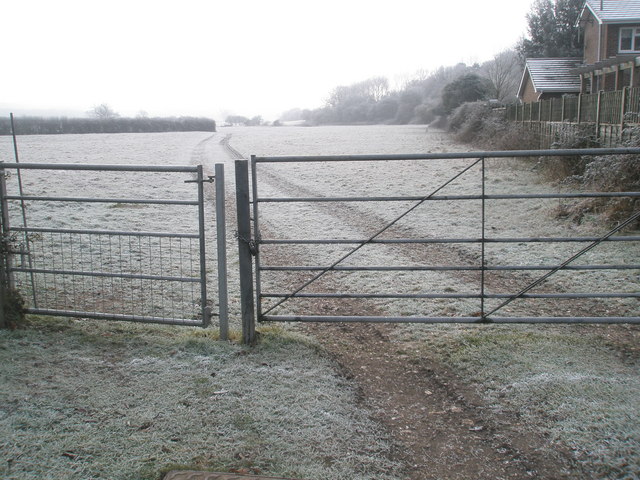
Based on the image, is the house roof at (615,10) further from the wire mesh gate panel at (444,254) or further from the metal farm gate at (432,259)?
the metal farm gate at (432,259)

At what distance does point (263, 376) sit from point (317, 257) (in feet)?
13.9

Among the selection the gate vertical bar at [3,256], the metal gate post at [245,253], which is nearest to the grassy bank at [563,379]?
the metal gate post at [245,253]

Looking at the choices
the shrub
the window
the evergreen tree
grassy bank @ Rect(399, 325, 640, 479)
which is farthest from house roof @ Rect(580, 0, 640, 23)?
grassy bank @ Rect(399, 325, 640, 479)

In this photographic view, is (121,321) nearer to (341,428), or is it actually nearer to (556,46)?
(341,428)

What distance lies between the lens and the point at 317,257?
8.73 meters

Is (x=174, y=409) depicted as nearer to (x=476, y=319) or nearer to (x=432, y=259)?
(x=476, y=319)

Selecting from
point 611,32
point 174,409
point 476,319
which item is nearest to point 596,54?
point 611,32

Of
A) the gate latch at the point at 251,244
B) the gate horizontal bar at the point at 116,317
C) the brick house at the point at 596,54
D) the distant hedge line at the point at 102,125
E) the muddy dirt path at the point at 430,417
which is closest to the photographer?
the muddy dirt path at the point at 430,417

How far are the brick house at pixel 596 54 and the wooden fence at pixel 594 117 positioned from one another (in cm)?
802

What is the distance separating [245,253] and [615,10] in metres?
38.8

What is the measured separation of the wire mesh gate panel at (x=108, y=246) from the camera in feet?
18.0

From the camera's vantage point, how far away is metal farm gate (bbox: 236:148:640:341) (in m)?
5.00

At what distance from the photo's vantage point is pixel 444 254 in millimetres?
8789

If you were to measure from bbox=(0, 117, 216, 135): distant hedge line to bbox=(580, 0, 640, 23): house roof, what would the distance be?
31437mm
